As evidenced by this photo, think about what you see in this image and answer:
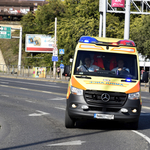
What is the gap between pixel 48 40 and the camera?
71.9 meters

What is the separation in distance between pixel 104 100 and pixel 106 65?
4.18ft

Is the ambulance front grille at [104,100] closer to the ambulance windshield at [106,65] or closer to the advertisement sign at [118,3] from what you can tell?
the ambulance windshield at [106,65]

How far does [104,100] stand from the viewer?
8.95 m

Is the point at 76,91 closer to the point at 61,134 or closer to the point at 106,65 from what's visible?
the point at 61,134

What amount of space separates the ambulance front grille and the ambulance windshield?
78cm

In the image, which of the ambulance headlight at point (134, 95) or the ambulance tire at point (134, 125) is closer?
the ambulance headlight at point (134, 95)

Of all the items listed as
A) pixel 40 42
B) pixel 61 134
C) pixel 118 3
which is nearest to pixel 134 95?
pixel 61 134

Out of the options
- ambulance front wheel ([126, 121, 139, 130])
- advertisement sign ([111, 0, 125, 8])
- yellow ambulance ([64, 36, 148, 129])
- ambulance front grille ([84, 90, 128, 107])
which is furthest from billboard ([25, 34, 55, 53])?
ambulance front grille ([84, 90, 128, 107])

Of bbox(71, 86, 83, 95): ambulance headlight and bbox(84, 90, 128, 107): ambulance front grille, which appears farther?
bbox(71, 86, 83, 95): ambulance headlight

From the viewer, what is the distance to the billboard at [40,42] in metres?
71.9

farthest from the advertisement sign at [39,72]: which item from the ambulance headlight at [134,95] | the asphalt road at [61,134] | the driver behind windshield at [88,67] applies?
the ambulance headlight at [134,95]

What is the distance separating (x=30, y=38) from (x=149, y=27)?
39.3m

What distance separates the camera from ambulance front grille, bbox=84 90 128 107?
8.95 metres

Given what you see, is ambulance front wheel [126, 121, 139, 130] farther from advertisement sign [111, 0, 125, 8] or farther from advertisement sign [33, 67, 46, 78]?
advertisement sign [33, 67, 46, 78]
